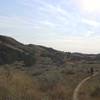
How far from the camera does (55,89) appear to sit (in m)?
21.4

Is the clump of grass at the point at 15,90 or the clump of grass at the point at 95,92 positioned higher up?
the clump of grass at the point at 15,90

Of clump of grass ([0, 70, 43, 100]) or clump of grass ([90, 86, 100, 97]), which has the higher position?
clump of grass ([0, 70, 43, 100])

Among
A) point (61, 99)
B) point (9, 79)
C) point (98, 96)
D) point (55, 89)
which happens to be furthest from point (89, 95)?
point (9, 79)

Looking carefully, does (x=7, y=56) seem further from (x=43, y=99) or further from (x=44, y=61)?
(x=43, y=99)

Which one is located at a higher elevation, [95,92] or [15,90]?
[15,90]

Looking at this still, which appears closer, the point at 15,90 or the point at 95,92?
the point at 15,90

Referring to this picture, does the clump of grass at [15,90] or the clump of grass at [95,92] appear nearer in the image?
the clump of grass at [15,90]

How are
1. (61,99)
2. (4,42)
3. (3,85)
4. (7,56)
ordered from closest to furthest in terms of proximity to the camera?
(3,85) → (61,99) → (7,56) → (4,42)

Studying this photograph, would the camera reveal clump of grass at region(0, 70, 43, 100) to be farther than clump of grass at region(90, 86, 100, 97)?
No

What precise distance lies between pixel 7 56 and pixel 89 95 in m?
37.8

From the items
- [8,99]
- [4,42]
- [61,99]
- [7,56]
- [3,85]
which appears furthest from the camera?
[4,42]

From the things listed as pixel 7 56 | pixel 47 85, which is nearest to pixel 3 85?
pixel 47 85

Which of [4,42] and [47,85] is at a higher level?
[4,42]

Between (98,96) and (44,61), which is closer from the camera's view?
(98,96)
